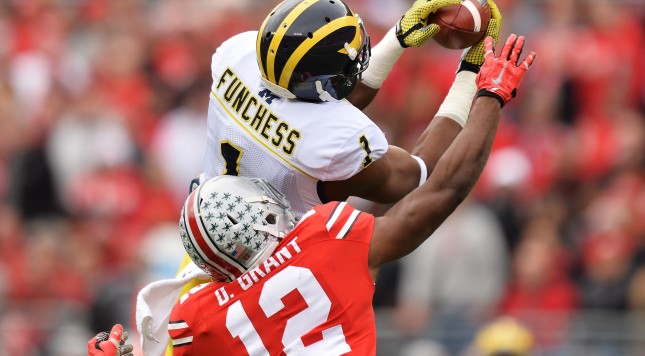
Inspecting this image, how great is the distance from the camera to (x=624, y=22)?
11438mm

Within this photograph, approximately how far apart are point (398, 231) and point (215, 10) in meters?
8.59

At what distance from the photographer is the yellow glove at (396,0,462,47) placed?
526 centimetres

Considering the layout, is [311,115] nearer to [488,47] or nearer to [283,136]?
[283,136]

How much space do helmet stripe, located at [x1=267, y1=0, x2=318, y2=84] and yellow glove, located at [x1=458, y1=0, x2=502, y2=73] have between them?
75 centimetres

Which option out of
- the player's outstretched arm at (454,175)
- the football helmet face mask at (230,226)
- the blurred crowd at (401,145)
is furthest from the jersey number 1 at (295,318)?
the blurred crowd at (401,145)

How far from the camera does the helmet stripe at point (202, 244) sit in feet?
15.2

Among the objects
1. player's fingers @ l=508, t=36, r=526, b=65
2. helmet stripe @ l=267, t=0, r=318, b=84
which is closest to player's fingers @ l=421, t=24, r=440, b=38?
player's fingers @ l=508, t=36, r=526, b=65

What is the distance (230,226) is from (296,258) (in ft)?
0.80

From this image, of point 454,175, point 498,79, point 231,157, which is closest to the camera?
point 454,175

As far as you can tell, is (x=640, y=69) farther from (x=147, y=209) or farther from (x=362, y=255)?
(x=362, y=255)

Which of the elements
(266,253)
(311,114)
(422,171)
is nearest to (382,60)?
(422,171)

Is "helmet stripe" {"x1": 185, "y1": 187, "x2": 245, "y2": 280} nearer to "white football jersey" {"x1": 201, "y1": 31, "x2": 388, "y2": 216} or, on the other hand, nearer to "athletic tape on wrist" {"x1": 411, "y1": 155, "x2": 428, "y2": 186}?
"white football jersey" {"x1": 201, "y1": 31, "x2": 388, "y2": 216}

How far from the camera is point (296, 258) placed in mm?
4617

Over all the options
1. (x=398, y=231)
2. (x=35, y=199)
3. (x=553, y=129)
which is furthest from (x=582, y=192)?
(x=398, y=231)
